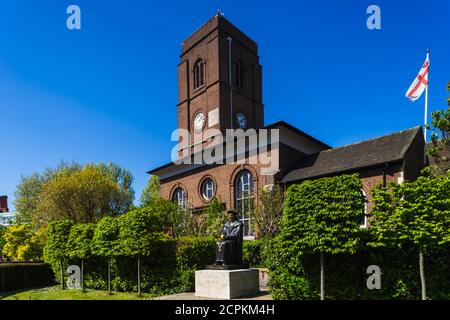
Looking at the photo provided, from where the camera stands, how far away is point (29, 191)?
48312mm

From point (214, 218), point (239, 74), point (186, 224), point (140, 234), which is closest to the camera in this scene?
point (140, 234)

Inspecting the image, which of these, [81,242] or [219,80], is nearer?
[81,242]

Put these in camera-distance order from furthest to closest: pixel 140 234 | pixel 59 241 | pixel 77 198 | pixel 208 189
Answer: pixel 77 198
pixel 208 189
pixel 59 241
pixel 140 234

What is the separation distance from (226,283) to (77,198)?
30.9 metres

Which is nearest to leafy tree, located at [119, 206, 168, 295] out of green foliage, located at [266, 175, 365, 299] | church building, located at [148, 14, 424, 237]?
green foliage, located at [266, 175, 365, 299]

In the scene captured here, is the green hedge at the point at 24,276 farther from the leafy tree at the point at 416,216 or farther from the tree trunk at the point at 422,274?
the tree trunk at the point at 422,274

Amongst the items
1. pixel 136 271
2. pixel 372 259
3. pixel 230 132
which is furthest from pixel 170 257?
pixel 230 132

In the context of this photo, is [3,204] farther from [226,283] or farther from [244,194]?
[226,283]

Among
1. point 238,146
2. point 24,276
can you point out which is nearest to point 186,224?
point 238,146

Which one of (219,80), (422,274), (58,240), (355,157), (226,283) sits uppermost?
(219,80)

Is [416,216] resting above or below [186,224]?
above

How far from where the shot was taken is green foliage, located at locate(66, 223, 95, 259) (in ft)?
60.6

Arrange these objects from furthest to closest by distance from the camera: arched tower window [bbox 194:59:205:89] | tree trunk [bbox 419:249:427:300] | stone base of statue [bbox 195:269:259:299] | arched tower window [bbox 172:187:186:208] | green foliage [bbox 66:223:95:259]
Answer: arched tower window [bbox 194:59:205:89] < arched tower window [bbox 172:187:186:208] < green foliage [bbox 66:223:95:259] < stone base of statue [bbox 195:269:259:299] < tree trunk [bbox 419:249:427:300]

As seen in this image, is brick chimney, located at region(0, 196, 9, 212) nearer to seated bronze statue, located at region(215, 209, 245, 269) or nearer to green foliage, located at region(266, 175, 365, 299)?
seated bronze statue, located at region(215, 209, 245, 269)
